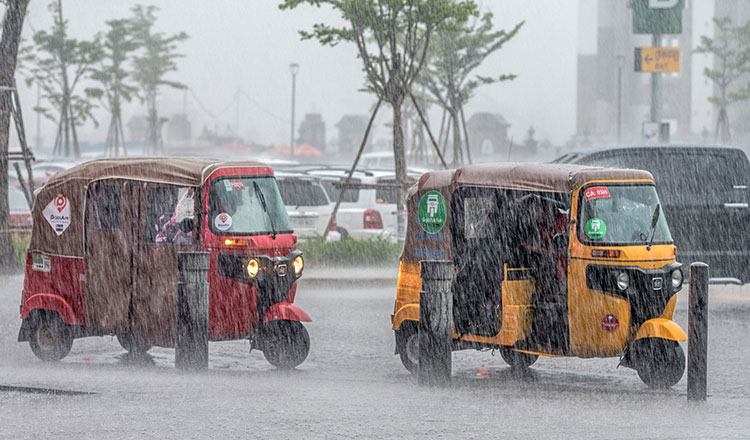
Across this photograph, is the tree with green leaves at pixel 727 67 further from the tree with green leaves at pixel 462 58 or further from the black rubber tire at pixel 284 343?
the black rubber tire at pixel 284 343

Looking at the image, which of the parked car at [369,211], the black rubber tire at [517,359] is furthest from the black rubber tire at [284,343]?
the parked car at [369,211]

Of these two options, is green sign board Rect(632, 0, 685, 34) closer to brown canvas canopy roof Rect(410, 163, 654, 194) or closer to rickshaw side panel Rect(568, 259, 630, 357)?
brown canvas canopy roof Rect(410, 163, 654, 194)

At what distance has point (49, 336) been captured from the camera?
→ 33.9 feet

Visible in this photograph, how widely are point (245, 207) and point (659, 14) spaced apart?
1522 centimetres

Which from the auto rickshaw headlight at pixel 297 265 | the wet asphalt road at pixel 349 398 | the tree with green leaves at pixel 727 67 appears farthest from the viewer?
the tree with green leaves at pixel 727 67

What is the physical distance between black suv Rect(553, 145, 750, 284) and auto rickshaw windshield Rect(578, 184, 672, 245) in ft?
16.8

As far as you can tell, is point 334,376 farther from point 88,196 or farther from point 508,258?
point 88,196

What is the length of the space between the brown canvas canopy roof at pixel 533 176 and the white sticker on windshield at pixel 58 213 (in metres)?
3.24

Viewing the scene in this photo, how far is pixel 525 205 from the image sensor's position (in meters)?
9.26

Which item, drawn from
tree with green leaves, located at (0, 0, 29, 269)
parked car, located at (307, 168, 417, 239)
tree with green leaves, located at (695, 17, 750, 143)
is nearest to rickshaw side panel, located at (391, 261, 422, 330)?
parked car, located at (307, 168, 417, 239)

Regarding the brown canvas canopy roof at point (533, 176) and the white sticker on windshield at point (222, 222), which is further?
the white sticker on windshield at point (222, 222)

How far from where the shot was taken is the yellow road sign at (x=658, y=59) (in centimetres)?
2312

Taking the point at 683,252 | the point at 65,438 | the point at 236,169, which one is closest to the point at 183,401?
the point at 65,438

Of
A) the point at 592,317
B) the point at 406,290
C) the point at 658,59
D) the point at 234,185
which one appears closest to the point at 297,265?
the point at 234,185
